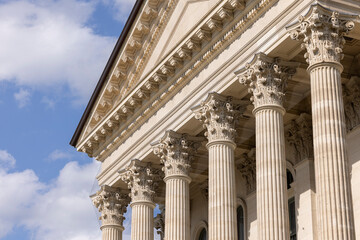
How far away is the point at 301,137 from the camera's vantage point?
3975 cm

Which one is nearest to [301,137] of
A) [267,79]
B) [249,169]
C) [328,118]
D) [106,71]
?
[249,169]

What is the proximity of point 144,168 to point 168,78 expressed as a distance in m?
5.25

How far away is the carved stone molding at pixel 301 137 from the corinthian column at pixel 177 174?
447cm

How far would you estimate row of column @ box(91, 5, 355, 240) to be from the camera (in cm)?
2884

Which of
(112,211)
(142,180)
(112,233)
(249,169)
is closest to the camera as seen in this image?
(142,180)

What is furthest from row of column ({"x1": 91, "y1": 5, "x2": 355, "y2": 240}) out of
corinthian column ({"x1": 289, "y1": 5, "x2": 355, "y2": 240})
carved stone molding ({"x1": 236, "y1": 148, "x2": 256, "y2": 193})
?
carved stone molding ({"x1": 236, "y1": 148, "x2": 256, "y2": 193})

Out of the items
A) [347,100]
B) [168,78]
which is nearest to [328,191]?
[347,100]

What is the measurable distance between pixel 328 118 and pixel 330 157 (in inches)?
61.8

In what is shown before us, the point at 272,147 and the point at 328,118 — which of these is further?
the point at 272,147

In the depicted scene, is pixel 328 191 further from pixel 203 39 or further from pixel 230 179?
pixel 203 39

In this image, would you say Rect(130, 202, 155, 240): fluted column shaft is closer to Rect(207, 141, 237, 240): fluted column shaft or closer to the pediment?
the pediment

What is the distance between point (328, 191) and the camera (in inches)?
1125

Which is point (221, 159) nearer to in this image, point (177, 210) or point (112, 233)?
point (177, 210)

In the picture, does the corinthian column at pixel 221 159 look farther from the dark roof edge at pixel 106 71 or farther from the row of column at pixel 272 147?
the dark roof edge at pixel 106 71
